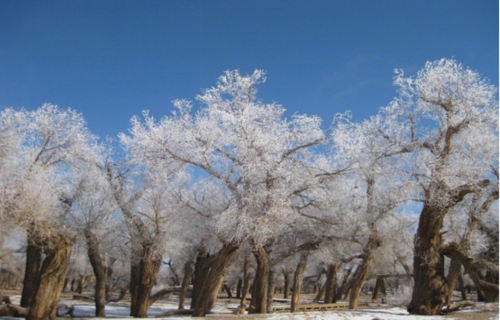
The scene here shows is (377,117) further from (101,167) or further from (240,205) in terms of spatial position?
(101,167)

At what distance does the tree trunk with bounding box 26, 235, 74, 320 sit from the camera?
1399 centimetres

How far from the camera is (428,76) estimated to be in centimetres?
1534

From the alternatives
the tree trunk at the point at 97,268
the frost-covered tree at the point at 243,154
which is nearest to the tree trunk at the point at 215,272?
the frost-covered tree at the point at 243,154

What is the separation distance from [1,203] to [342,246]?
49.0 feet

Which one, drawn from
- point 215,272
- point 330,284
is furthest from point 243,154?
point 330,284

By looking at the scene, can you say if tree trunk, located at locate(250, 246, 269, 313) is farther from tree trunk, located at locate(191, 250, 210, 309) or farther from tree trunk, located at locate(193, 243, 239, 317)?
tree trunk, located at locate(191, 250, 210, 309)

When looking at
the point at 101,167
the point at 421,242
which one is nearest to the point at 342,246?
the point at 421,242

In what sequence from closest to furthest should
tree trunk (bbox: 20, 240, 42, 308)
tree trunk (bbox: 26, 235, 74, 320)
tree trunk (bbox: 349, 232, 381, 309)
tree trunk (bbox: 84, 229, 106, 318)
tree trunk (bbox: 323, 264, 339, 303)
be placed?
tree trunk (bbox: 26, 235, 74, 320) → tree trunk (bbox: 20, 240, 42, 308) → tree trunk (bbox: 349, 232, 381, 309) → tree trunk (bbox: 84, 229, 106, 318) → tree trunk (bbox: 323, 264, 339, 303)

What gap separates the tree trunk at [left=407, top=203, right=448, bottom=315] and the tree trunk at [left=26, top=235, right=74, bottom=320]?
12200mm

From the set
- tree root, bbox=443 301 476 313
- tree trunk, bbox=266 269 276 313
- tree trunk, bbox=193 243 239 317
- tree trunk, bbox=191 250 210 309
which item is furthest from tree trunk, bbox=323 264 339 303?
tree trunk, bbox=193 243 239 317

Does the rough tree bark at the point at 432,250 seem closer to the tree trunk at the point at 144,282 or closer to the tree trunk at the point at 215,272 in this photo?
the tree trunk at the point at 215,272

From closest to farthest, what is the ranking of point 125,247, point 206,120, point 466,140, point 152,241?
1. point 466,140
2. point 206,120
3. point 152,241
4. point 125,247

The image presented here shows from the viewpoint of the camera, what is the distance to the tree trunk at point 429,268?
1359 cm

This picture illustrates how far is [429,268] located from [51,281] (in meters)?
13.0
